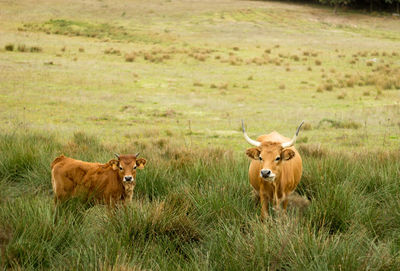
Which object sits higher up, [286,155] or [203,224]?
[286,155]

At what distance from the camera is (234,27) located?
48.9 metres

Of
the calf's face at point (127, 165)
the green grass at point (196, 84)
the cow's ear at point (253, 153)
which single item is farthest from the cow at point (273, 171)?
the green grass at point (196, 84)

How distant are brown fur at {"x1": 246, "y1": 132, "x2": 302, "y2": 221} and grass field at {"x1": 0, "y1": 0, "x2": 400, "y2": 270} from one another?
0.76 feet

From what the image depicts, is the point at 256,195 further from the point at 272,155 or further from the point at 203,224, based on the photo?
the point at 203,224

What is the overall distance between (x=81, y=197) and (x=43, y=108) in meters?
9.94

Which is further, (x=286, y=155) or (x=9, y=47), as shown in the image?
(x=9, y=47)

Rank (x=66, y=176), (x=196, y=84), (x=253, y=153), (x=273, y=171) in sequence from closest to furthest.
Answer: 1. (x=273, y=171)
2. (x=253, y=153)
3. (x=66, y=176)
4. (x=196, y=84)

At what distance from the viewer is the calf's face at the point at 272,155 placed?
5.99 m

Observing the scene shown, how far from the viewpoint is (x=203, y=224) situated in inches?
225

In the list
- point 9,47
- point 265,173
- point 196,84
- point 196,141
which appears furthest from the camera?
point 9,47

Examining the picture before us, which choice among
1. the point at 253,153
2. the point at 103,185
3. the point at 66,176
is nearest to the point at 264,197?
the point at 253,153

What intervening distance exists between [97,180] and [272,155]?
7.49 feet

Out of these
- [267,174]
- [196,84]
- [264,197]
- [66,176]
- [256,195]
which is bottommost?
[196,84]

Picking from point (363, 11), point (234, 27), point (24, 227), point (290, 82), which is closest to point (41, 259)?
point (24, 227)
